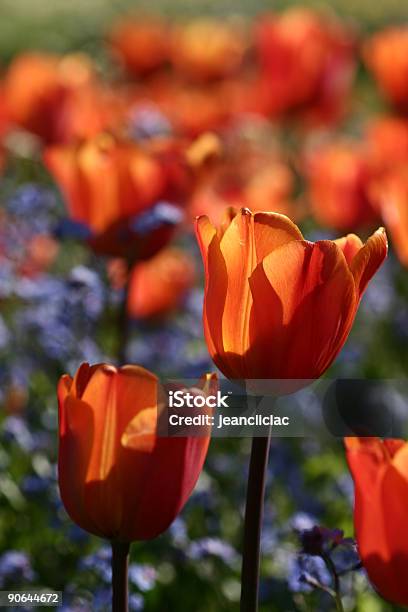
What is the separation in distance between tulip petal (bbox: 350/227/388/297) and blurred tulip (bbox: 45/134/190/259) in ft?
2.04

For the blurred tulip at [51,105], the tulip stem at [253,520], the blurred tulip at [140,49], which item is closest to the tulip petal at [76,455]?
the tulip stem at [253,520]

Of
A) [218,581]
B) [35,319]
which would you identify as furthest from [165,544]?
[35,319]

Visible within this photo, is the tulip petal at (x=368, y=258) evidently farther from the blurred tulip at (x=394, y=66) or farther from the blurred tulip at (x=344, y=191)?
the blurred tulip at (x=394, y=66)

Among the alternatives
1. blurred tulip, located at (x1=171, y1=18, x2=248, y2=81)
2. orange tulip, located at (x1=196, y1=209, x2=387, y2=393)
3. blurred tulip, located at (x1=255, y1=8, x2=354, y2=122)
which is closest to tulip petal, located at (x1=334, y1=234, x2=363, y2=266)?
orange tulip, located at (x1=196, y1=209, x2=387, y2=393)

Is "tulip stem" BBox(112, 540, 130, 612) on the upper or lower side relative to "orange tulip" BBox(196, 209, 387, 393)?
lower

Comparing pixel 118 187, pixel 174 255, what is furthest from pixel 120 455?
pixel 174 255

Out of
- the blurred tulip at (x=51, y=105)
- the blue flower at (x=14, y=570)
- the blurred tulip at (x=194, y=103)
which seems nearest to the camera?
the blue flower at (x=14, y=570)

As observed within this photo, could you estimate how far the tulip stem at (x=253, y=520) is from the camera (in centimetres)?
92

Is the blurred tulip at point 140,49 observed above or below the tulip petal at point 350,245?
above

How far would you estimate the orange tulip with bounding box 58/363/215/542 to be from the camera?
91 cm

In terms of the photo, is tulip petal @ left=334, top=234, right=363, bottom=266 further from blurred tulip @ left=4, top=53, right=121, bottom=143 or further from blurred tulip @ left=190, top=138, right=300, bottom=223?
blurred tulip @ left=4, top=53, right=121, bottom=143

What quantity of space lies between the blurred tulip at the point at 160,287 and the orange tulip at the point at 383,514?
1321 mm

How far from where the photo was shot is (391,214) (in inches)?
67.0

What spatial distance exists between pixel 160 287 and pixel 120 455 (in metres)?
1.34
